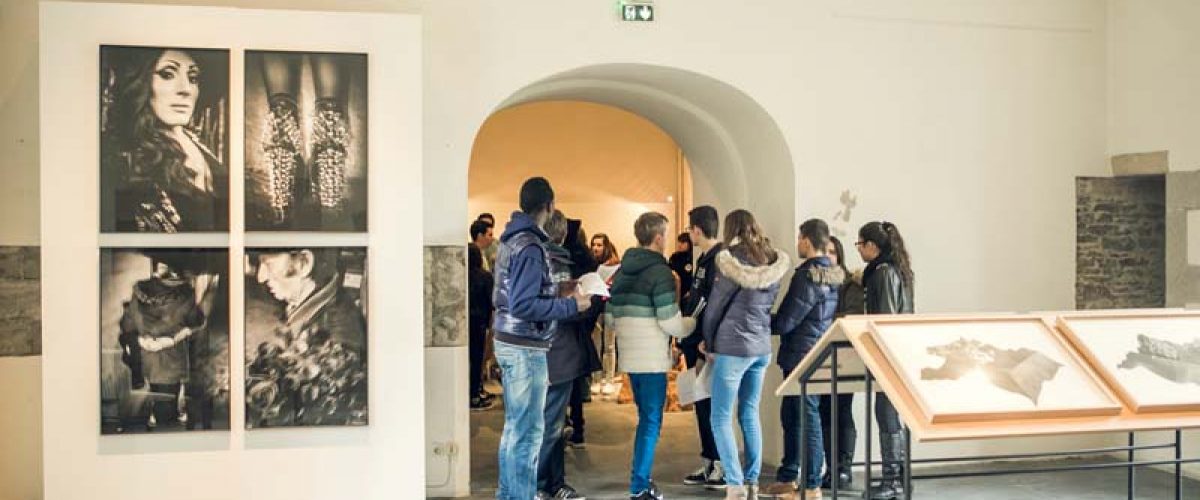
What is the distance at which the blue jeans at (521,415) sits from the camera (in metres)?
5.05

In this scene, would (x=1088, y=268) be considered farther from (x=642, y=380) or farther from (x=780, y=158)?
(x=642, y=380)

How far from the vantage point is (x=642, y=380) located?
569cm

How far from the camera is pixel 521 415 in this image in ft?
16.6

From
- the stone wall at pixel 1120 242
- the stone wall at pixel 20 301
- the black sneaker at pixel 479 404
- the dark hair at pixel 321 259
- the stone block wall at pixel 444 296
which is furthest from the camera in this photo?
the black sneaker at pixel 479 404

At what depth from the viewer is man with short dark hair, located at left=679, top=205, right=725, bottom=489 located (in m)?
5.79

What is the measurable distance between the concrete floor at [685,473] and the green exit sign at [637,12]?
2.74 metres

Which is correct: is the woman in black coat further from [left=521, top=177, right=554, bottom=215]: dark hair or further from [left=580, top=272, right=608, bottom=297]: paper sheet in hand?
[left=521, top=177, right=554, bottom=215]: dark hair

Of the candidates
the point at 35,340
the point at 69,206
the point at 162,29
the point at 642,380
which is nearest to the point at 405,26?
the point at 162,29

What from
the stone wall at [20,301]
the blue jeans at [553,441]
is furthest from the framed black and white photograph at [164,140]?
the blue jeans at [553,441]

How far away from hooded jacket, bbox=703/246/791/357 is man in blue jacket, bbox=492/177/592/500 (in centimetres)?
78

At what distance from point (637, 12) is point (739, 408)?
93.1 inches

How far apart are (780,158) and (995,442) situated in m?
2.36

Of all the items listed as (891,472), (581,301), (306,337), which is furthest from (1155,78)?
(306,337)

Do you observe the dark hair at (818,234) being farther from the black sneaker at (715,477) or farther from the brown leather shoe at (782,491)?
the black sneaker at (715,477)
